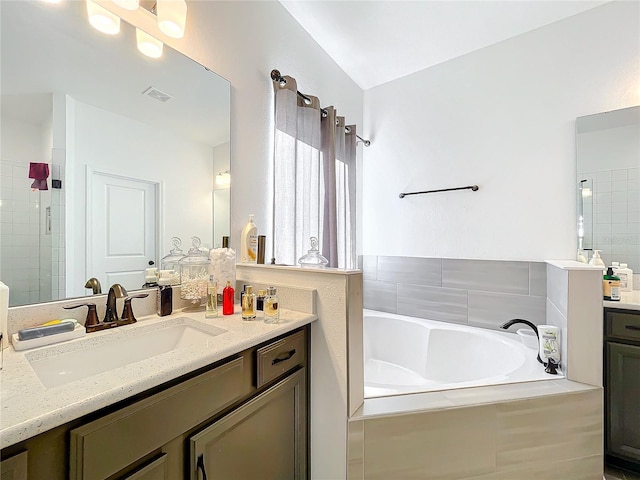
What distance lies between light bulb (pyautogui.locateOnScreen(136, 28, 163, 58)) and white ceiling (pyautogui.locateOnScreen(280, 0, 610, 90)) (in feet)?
3.41

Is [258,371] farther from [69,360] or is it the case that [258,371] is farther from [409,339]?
[409,339]

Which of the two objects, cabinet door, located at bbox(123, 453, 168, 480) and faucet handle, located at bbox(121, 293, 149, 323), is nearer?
cabinet door, located at bbox(123, 453, 168, 480)

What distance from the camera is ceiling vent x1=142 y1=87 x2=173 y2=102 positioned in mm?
1247

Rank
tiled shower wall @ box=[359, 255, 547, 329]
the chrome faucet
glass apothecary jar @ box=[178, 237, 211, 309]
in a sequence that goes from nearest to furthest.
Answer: the chrome faucet < glass apothecary jar @ box=[178, 237, 211, 309] < tiled shower wall @ box=[359, 255, 547, 329]

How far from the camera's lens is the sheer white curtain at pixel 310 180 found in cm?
181

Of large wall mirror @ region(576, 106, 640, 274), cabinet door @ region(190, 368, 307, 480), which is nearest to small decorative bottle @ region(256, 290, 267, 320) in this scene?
cabinet door @ region(190, 368, 307, 480)

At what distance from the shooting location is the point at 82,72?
1.05 meters

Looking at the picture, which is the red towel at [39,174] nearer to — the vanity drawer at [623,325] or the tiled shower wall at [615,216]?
the vanity drawer at [623,325]

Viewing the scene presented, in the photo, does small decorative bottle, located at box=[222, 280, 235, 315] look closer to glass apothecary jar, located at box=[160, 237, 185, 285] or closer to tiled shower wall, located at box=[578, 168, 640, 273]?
glass apothecary jar, located at box=[160, 237, 185, 285]

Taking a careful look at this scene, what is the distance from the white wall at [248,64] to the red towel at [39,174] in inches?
29.4

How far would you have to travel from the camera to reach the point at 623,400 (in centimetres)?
146

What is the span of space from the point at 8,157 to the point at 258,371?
1010 millimetres

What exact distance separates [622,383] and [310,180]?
2044 millimetres

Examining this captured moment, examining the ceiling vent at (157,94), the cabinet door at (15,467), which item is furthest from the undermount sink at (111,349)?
the ceiling vent at (157,94)
